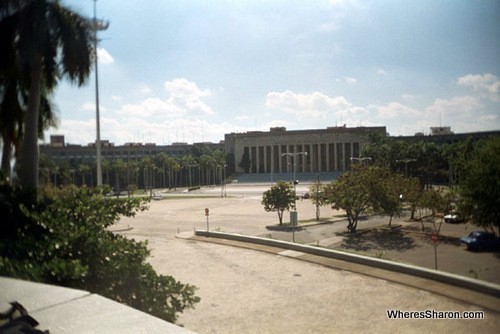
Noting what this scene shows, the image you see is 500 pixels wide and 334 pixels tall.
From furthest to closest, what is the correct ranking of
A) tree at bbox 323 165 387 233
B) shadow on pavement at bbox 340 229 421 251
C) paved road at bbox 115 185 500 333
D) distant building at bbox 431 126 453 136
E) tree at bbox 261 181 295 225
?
distant building at bbox 431 126 453 136 → tree at bbox 261 181 295 225 → tree at bbox 323 165 387 233 → shadow on pavement at bbox 340 229 421 251 → paved road at bbox 115 185 500 333

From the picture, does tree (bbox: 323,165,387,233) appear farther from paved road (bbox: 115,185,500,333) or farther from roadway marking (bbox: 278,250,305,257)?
paved road (bbox: 115,185,500,333)

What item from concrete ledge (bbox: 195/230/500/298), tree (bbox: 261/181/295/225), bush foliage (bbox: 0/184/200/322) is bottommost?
concrete ledge (bbox: 195/230/500/298)

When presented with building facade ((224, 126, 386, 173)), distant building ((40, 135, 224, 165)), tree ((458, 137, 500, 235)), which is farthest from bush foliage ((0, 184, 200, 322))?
building facade ((224, 126, 386, 173))

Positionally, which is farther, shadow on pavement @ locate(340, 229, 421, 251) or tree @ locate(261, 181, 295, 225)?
tree @ locate(261, 181, 295, 225)

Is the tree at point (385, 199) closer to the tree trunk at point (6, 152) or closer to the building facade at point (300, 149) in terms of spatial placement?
the tree trunk at point (6, 152)

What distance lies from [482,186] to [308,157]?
332 feet

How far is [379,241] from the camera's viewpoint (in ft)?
97.2

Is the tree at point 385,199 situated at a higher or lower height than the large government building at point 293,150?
lower

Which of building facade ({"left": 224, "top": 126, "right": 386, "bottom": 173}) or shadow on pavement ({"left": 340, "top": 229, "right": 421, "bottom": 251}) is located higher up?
building facade ({"left": 224, "top": 126, "right": 386, "bottom": 173})

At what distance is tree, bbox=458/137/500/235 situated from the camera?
19859 millimetres

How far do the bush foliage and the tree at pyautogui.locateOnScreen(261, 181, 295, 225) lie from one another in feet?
98.4

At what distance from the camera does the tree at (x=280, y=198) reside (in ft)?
123

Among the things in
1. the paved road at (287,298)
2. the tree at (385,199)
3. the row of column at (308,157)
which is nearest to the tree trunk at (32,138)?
the paved road at (287,298)

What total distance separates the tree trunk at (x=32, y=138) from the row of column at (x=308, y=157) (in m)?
104
